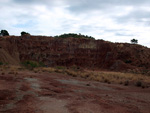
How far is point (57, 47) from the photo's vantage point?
1960 inches

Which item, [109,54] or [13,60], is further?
[109,54]

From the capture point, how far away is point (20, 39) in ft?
162

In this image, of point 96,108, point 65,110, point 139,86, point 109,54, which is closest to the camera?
point 65,110

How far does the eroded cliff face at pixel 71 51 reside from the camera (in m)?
45.1

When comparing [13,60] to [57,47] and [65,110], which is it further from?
[65,110]

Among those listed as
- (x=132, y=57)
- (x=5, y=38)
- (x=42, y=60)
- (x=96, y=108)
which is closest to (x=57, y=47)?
(x=42, y=60)

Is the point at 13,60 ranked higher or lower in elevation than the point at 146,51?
lower

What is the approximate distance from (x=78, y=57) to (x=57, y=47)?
6.91 meters

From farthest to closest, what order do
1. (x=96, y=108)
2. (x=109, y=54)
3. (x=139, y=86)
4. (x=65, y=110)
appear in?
1. (x=109, y=54)
2. (x=139, y=86)
3. (x=96, y=108)
4. (x=65, y=110)

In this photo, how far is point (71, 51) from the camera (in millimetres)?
49500

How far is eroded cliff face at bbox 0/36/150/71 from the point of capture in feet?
148

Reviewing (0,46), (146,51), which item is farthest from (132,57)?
(0,46)

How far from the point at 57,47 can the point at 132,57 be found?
21.1m

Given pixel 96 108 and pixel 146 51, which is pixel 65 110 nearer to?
pixel 96 108
